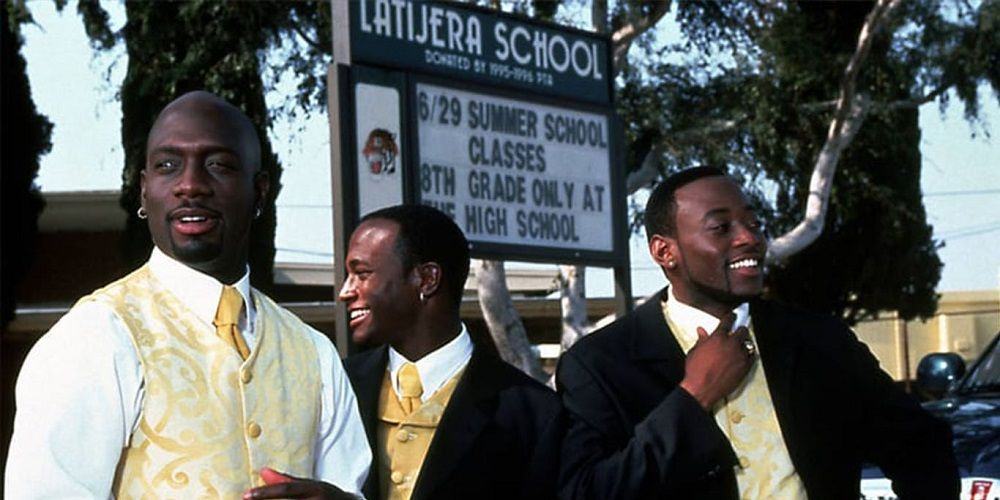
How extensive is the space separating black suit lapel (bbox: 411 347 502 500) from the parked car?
6.55ft

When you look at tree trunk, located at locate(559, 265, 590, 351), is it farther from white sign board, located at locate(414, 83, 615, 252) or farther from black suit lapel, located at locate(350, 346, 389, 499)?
black suit lapel, located at locate(350, 346, 389, 499)

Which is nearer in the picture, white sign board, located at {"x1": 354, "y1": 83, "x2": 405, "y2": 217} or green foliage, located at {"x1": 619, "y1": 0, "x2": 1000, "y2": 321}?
white sign board, located at {"x1": 354, "y1": 83, "x2": 405, "y2": 217}

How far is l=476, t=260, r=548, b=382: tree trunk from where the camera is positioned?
17.8 metres

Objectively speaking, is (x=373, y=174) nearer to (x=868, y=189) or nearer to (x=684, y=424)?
(x=684, y=424)

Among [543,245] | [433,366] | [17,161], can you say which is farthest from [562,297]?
[433,366]

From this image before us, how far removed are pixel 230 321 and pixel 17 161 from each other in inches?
798

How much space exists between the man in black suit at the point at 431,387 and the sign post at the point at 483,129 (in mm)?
3642

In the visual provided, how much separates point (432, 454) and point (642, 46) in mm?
17450

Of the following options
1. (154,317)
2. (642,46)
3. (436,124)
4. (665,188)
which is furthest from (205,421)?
(642,46)

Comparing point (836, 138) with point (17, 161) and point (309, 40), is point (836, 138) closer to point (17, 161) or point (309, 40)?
point (309, 40)

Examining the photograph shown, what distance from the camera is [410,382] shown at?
3.86 metres

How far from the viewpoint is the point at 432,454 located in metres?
3.68

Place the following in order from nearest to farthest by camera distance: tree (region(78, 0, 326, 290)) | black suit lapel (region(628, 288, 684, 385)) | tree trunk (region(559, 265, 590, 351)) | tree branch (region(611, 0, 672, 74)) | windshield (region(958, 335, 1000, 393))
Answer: black suit lapel (region(628, 288, 684, 385)) < windshield (region(958, 335, 1000, 393)) < tree trunk (region(559, 265, 590, 351)) < tree branch (region(611, 0, 672, 74)) < tree (region(78, 0, 326, 290))

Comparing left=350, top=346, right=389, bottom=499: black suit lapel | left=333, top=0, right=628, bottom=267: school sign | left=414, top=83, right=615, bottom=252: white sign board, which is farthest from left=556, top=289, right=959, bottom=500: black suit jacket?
left=414, top=83, right=615, bottom=252: white sign board
